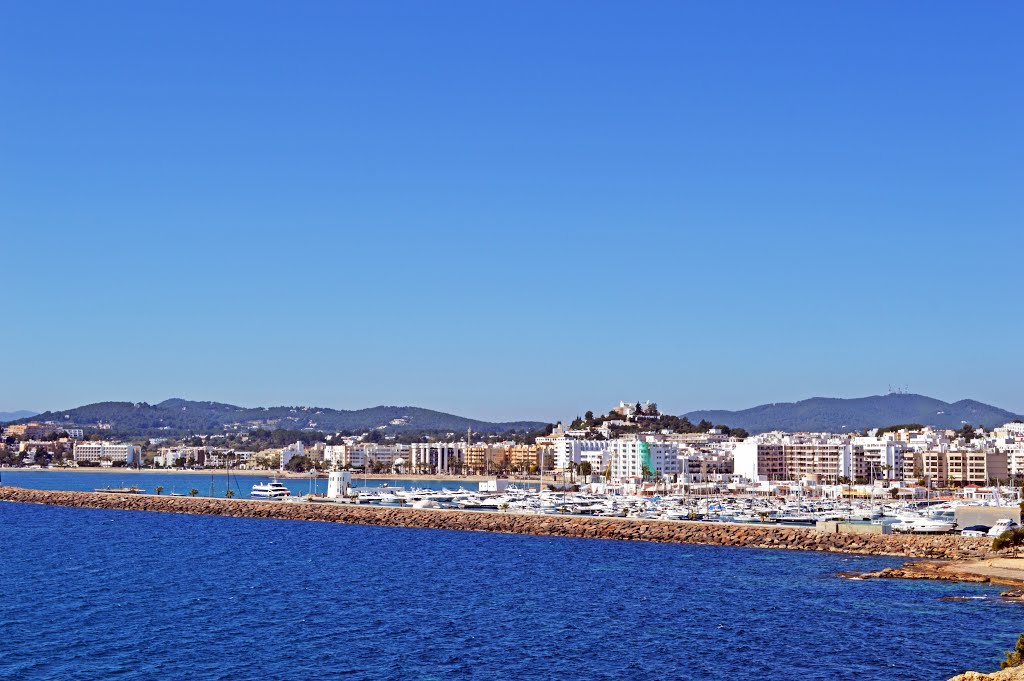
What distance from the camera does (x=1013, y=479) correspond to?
4473 inches

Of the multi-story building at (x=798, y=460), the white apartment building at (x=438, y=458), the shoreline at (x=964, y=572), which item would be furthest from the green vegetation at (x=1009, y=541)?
the white apartment building at (x=438, y=458)

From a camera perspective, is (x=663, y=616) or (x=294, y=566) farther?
(x=294, y=566)

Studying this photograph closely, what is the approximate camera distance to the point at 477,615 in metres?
35.1

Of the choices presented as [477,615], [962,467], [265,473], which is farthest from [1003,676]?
[265,473]

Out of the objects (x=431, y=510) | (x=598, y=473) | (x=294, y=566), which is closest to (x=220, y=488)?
(x=598, y=473)

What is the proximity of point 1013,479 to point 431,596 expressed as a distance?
293ft

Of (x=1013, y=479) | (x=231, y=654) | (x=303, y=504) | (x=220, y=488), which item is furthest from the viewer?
(x=220, y=488)

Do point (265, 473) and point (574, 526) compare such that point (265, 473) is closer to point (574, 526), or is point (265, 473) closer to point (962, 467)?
point (962, 467)

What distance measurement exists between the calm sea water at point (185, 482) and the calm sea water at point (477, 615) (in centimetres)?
6851

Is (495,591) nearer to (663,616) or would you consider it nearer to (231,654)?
(663,616)

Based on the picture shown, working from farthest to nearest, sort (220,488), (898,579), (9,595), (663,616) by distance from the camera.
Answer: (220,488)
(898,579)
(9,595)
(663,616)

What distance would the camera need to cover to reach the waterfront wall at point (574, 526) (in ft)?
173

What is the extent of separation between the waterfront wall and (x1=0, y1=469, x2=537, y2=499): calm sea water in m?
28.3

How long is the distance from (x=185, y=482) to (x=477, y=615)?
395ft
